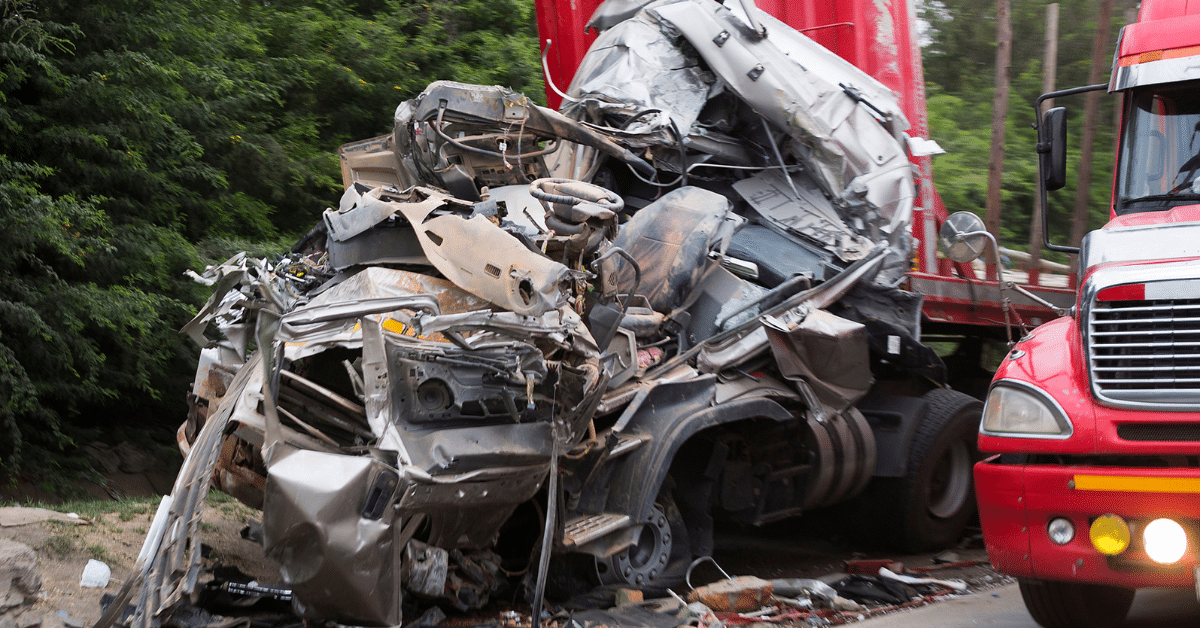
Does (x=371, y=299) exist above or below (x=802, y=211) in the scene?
above

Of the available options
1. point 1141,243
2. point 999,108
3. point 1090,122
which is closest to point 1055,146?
point 1141,243

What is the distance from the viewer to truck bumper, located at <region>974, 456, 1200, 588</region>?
3.53m

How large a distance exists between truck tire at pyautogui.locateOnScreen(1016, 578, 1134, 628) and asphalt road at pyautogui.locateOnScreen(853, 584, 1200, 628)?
0.93 feet

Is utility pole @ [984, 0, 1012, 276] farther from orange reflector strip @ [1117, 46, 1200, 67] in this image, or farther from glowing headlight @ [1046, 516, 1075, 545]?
glowing headlight @ [1046, 516, 1075, 545]

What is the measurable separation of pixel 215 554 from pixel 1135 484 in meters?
4.59

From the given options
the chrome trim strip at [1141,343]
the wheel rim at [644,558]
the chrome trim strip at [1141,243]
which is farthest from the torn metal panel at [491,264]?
the chrome trim strip at [1141,243]

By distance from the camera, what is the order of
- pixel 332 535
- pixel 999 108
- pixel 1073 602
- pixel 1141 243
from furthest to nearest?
pixel 999 108 < pixel 1073 602 < pixel 1141 243 < pixel 332 535

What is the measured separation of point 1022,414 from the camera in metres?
3.98

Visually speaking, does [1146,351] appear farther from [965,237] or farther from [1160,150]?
[1160,150]

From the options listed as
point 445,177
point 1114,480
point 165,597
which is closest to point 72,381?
point 445,177

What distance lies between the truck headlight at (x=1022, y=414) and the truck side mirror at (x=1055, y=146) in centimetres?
161

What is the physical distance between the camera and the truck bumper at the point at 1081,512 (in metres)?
3.53

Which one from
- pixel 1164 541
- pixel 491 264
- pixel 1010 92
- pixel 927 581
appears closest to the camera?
pixel 1164 541

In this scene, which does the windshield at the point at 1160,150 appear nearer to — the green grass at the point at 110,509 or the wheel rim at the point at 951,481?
the wheel rim at the point at 951,481
